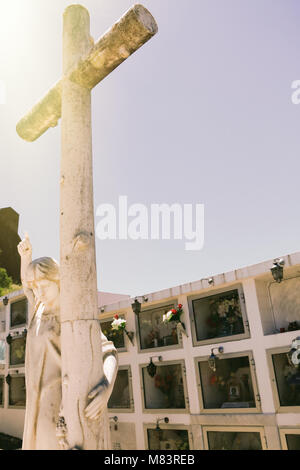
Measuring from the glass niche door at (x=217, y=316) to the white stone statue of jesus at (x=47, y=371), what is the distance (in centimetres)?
1133

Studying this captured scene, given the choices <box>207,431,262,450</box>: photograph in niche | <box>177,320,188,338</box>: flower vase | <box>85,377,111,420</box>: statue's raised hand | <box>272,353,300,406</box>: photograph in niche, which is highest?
<box>177,320,188,338</box>: flower vase

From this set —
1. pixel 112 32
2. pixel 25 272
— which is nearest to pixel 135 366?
pixel 25 272

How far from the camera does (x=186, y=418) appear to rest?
46.8 ft

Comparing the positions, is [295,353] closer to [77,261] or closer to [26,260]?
[26,260]

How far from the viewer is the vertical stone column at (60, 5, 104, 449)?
2.58m

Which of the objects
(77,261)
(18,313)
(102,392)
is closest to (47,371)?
(102,392)

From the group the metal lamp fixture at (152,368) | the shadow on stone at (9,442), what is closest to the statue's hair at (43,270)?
the metal lamp fixture at (152,368)

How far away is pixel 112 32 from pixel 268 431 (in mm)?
12949

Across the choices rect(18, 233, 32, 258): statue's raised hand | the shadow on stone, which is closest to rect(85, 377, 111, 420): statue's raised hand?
rect(18, 233, 32, 258): statue's raised hand

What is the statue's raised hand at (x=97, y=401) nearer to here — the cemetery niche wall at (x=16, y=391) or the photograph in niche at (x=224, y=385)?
the photograph in niche at (x=224, y=385)

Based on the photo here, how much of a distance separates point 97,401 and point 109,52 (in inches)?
108

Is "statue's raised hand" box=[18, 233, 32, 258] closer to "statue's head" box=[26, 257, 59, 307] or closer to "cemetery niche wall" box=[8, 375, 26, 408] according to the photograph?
"statue's head" box=[26, 257, 59, 307]

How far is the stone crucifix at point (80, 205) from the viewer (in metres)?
2.62
